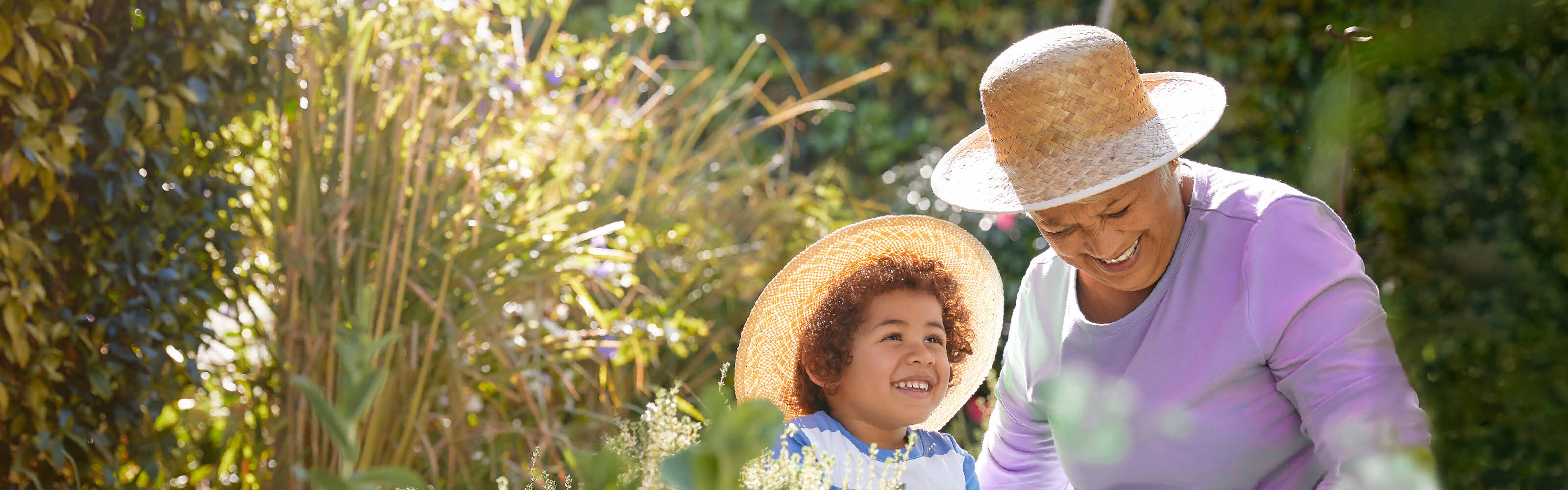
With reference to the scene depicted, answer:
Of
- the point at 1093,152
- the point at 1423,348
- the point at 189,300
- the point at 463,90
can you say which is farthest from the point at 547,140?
the point at 1423,348

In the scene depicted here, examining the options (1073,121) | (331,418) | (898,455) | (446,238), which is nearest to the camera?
(331,418)

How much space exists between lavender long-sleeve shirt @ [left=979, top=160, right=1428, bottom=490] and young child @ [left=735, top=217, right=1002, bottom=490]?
0.30 metres

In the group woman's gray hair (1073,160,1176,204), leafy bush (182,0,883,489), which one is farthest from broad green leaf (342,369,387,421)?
leafy bush (182,0,883,489)

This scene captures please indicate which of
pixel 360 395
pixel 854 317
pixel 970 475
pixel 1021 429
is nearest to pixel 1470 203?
pixel 360 395

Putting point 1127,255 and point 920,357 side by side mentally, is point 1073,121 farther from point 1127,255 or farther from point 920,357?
point 920,357

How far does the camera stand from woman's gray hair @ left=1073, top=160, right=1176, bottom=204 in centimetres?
155

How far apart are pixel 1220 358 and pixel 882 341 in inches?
29.3

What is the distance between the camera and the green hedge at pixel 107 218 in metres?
2.17

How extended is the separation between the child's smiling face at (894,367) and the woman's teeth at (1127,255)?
23.7 inches

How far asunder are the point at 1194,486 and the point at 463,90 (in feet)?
7.09

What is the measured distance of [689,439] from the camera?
1.18 meters

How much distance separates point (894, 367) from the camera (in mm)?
2162

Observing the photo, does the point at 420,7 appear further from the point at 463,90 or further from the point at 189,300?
the point at 189,300

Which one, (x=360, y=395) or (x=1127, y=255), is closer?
(x=360, y=395)
